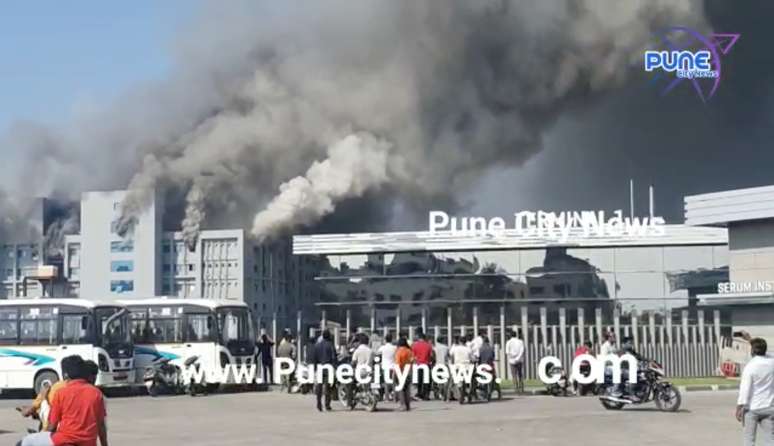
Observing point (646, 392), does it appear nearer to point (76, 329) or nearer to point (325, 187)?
point (76, 329)

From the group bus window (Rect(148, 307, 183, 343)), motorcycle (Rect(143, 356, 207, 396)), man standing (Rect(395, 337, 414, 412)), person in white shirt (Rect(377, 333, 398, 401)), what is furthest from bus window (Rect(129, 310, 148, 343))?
man standing (Rect(395, 337, 414, 412))

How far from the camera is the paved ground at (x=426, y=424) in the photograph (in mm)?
16297

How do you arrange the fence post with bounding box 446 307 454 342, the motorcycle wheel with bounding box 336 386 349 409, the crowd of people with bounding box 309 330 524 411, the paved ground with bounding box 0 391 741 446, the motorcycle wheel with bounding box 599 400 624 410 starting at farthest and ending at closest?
the fence post with bounding box 446 307 454 342 < the motorcycle wheel with bounding box 336 386 349 409 < the crowd of people with bounding box 309 330 524 411 < the motorcycle wheel with bounding box 599 400 624 410 < the paved ground with bounding box 0 391 741 446

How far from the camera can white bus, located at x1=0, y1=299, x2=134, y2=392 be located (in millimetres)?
29172

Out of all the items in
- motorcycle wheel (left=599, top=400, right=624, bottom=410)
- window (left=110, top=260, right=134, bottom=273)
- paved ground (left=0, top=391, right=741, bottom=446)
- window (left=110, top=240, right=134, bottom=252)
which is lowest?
paved ground (left=0, top=391, right=741, bottom=446)

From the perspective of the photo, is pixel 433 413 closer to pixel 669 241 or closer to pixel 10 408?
pixel 10 408

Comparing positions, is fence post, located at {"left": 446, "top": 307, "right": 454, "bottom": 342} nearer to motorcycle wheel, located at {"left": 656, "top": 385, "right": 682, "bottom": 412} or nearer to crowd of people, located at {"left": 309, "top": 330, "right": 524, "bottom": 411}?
crowd of people, located at {"left": 309, "top": 330, "right": 524, "bottom": 411}

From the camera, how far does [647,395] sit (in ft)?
69.7

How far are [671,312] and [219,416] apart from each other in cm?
2149

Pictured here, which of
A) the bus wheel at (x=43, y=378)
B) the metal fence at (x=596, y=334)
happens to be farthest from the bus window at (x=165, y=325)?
the metal fence at (x=596, y=334)

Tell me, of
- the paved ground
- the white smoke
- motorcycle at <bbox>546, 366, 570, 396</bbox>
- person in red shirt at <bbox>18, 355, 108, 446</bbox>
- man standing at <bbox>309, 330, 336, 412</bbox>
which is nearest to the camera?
person in red shirt at <bbox>18, 355, 108, 446</bbox>

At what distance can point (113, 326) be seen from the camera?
2995 cm

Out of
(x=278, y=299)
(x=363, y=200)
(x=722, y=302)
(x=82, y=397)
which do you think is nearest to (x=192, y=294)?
(x=278, y=299)

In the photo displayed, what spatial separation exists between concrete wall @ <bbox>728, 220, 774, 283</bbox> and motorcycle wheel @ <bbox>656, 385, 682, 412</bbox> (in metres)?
14.4
